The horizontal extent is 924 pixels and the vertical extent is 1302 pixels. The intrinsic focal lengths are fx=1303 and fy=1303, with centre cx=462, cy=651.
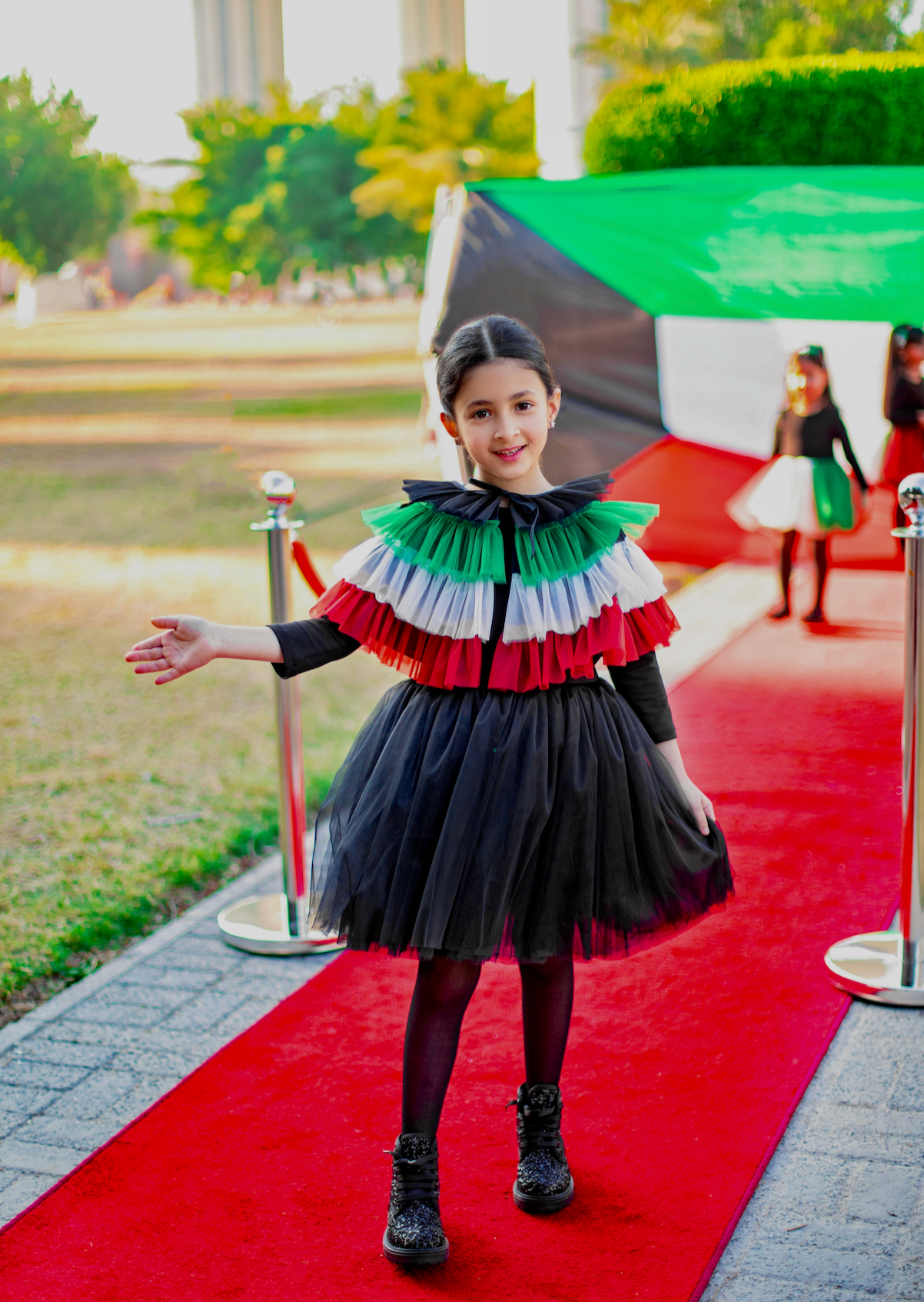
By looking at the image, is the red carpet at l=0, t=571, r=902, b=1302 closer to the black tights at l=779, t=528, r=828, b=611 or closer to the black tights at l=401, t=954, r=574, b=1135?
the black tights at l=401, t=954, r=574, b=1135

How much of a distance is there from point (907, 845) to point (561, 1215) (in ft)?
4.56

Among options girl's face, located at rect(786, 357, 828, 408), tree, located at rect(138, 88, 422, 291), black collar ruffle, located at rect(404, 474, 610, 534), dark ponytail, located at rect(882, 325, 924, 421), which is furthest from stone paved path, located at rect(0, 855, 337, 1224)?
tree, located at rect(138, 88, 422, 291)

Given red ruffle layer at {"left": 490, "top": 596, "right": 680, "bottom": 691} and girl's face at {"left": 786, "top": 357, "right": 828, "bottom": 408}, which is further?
girl's face at {"left": 786, "top": 357, "right": 828, "bottom": 408}

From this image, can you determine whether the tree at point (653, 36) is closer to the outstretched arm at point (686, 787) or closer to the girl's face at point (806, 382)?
the girl's face at point (806, 382)

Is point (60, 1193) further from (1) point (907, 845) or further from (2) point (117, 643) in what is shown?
(2) point (117, 643)

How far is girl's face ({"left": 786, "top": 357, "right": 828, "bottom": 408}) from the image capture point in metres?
6.91

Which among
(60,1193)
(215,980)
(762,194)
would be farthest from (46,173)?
(60,1193)

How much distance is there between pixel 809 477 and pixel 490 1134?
515 cm

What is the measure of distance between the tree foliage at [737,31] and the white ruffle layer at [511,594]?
17789mm

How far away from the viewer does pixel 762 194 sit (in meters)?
6.06

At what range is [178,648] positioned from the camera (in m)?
2.24

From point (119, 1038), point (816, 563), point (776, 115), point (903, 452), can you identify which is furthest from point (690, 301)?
point (119, 1038)

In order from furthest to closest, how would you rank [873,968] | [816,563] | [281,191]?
[281,191] → [816,563] → [873,968]

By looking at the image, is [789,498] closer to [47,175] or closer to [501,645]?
[501,645]
